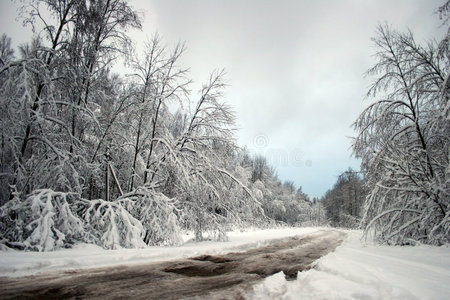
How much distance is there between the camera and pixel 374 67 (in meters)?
10.0

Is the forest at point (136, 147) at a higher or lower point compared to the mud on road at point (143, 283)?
higher

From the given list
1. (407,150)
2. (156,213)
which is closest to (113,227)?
(156,213)

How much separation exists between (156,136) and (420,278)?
916cm

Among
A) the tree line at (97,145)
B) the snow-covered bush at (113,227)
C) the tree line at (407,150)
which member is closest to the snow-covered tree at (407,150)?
the tree line at (407,150)

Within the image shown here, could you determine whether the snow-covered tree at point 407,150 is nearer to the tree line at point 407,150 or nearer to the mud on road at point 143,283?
the tree line at point 407,150

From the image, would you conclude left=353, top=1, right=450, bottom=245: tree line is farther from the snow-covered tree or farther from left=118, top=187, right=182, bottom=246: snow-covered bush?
left=118, top=187, right=182, bottom=246: snow-covered bush

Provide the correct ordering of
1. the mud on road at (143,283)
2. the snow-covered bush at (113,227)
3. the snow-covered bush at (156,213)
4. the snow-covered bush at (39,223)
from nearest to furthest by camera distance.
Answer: the mud on road at (143,283), the snow-covered bush at (39,223), the snow-covered bush at (113,227), the snow-covered bush at (156,213)

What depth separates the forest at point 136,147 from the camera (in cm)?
620

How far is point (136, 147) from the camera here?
9852 mm

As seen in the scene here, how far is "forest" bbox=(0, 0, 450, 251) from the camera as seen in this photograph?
6.20 m

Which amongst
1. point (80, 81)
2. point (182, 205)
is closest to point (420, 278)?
point (182, 205)

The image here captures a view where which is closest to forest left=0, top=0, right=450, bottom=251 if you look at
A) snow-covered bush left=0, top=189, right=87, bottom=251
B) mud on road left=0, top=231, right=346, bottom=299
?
snow-covered bush left=0, top=189, right=87, bottom=251

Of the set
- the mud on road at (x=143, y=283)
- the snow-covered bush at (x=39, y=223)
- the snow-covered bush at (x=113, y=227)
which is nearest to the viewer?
the mud on road at (x=143, y=283)

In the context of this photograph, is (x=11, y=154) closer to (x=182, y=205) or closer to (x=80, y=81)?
(x=80, y=81)
